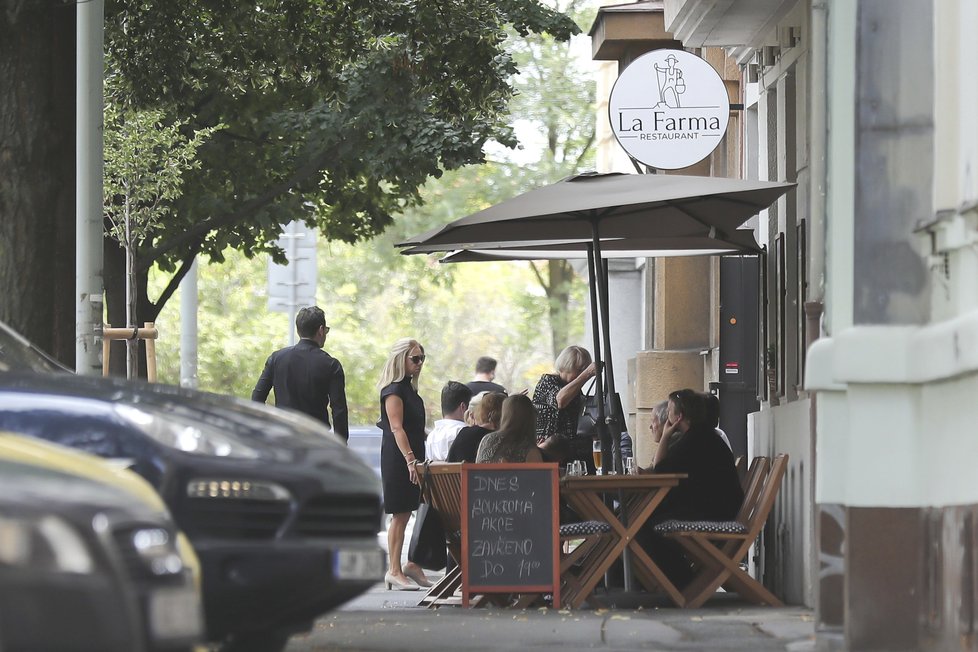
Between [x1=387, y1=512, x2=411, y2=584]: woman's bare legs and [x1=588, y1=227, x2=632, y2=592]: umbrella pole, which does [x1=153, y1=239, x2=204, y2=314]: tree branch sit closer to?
[x1=387, y1=512, x2=411, y2=584]: woman's bare legs

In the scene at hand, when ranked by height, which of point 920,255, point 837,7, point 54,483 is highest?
point 837,7

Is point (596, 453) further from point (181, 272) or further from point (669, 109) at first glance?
point (181, 272)

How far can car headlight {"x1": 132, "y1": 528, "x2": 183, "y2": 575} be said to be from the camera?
4271 millimetres

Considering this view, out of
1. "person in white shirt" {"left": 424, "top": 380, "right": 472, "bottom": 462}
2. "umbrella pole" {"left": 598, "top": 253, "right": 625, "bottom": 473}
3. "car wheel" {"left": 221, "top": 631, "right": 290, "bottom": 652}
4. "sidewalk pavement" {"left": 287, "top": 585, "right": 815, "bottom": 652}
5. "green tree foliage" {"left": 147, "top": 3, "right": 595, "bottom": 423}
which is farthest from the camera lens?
"green tree foliage" {"left": 147, "top": 3, "right": 595, "bottom": 423}

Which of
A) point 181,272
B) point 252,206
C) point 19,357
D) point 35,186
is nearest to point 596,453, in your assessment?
point 35,186

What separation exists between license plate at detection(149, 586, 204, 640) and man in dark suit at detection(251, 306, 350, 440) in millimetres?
8209

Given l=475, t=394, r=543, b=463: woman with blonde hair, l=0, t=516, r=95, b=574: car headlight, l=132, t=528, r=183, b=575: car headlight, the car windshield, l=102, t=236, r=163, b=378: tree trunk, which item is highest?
l=102, t=236, r=163, b=378: tree trunk

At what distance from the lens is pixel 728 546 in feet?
37.5

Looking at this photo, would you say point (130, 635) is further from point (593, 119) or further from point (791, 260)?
point (593, 119)

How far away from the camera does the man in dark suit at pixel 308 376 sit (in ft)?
42.0

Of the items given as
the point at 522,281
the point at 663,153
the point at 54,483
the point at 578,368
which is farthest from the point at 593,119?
the point at 54,483

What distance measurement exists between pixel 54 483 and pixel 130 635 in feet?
1.42

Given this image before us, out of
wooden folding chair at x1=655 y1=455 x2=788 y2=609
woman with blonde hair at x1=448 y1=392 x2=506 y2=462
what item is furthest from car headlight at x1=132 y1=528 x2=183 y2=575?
woman with blonde hair at x1=448 y1=392 x2=506 y2=462

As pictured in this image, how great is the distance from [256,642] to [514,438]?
447 cm
